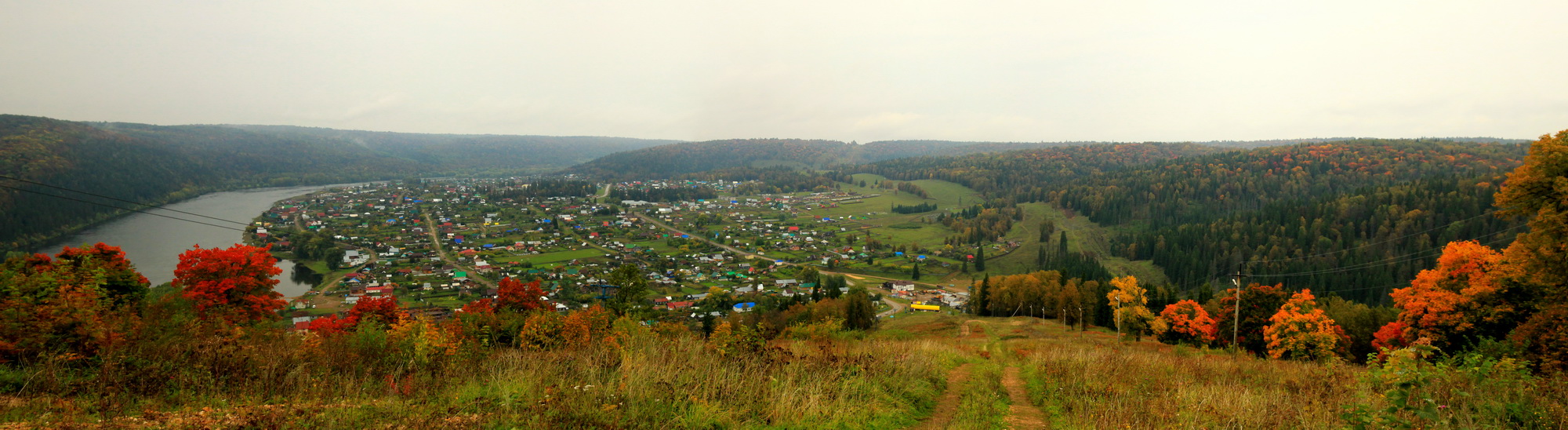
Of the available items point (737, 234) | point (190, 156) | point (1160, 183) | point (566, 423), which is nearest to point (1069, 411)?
point (566, 423)

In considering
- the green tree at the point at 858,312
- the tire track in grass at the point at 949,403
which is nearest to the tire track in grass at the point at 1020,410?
the tire track in grass at the point at 949,403

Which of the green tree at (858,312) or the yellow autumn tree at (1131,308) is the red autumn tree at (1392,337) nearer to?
the yellow autumn tree at (1131,308)

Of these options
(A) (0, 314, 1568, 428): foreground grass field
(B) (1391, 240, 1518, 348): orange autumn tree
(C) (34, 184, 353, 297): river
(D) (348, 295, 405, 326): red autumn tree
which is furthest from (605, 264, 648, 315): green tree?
(C) (34, 184, 353, 297): river

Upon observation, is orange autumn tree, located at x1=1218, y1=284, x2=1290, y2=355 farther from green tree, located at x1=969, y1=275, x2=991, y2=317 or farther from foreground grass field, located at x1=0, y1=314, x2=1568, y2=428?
green tree, located at x1=969, y1=275, x2=991, y2=317

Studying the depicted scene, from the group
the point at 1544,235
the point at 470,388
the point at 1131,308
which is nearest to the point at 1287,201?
the point at 1131,308

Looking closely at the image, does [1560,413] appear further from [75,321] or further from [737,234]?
[737,234]

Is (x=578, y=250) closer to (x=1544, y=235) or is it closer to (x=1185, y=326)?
(x=1185, y=326)
